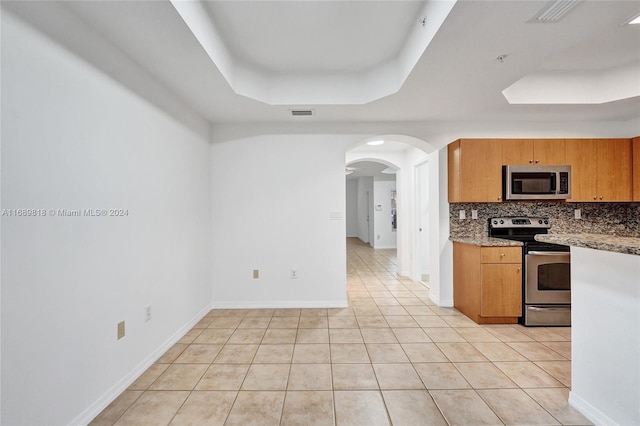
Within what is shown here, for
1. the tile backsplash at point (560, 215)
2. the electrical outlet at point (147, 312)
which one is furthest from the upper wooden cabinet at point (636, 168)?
the electrical outlet at point (147, 312)

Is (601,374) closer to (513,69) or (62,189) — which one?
(513,69)

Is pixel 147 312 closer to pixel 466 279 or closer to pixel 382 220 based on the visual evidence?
pixel 466 279

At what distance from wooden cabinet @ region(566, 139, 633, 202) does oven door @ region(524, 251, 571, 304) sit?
896 millimetres

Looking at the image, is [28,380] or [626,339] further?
[626,339]

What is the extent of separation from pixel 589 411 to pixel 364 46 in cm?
294

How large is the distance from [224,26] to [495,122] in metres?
3.20

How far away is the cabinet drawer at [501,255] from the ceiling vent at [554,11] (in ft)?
6.65

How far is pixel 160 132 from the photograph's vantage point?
7.97 ft

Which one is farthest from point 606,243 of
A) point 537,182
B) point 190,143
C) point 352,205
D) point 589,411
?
point 352,205

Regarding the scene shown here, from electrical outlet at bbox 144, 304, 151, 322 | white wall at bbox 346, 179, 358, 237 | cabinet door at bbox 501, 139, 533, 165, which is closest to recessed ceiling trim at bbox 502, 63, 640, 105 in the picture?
cabinet door at bbox 501, 139, 533, 165

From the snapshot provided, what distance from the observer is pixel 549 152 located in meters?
3.24

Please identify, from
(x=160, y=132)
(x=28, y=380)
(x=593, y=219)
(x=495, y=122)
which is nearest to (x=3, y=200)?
(x=28, y=380)

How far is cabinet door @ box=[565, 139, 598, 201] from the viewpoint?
323cm

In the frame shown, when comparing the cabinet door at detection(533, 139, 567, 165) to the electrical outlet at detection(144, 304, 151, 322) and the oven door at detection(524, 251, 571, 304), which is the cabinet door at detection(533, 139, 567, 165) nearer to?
the oven door at detection(524, 251, 571, 304)
